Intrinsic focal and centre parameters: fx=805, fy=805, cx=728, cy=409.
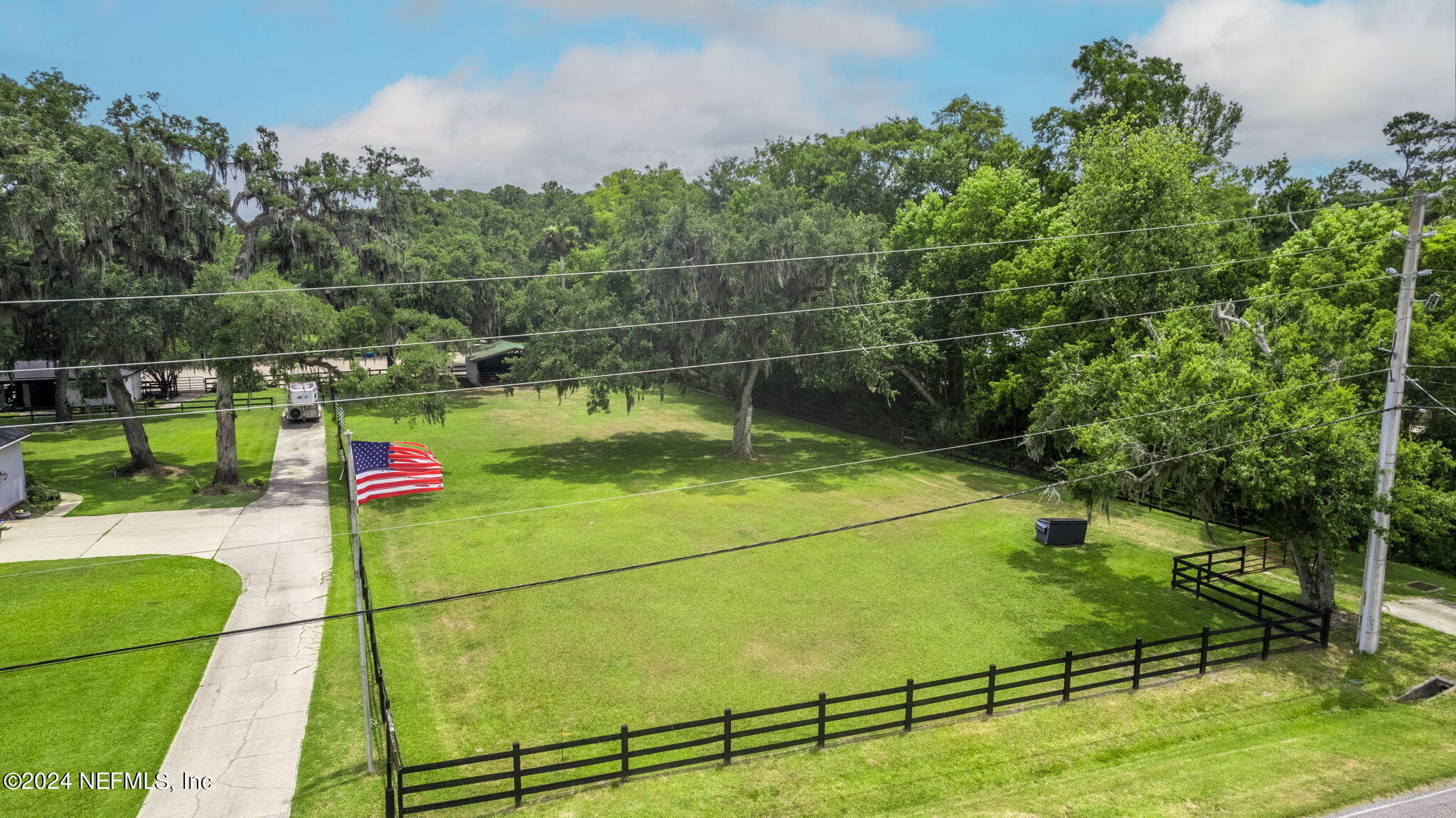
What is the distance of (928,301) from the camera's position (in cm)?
3662

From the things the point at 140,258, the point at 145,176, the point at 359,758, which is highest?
the point at 145,176

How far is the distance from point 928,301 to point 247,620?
94.8 ft

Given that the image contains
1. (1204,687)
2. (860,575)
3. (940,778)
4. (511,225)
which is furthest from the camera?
(511,225)

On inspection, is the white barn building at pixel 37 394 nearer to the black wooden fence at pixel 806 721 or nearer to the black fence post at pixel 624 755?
the black wooden fence at pixel 806 721

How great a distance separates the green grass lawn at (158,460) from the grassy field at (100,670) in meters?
6.85

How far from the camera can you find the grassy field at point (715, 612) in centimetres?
1380

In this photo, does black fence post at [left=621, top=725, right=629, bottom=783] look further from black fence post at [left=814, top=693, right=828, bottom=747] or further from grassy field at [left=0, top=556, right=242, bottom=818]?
grassy field at [left=0, top=556, right=242, bottom=818]

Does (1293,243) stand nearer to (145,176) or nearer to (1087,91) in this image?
(1087,91)

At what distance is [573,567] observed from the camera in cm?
2139

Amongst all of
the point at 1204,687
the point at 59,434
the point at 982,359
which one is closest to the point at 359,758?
the point at 1204,687

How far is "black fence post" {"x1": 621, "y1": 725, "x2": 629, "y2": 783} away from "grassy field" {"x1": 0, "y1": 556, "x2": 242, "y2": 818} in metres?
6.86

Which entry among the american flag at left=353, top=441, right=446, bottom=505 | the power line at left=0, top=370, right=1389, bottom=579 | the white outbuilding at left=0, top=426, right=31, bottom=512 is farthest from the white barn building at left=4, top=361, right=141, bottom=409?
the american flag at left=353, top=441, right=446, bottom=505

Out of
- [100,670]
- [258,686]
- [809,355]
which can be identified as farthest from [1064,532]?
[100,670]

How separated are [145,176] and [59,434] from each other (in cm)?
2060
